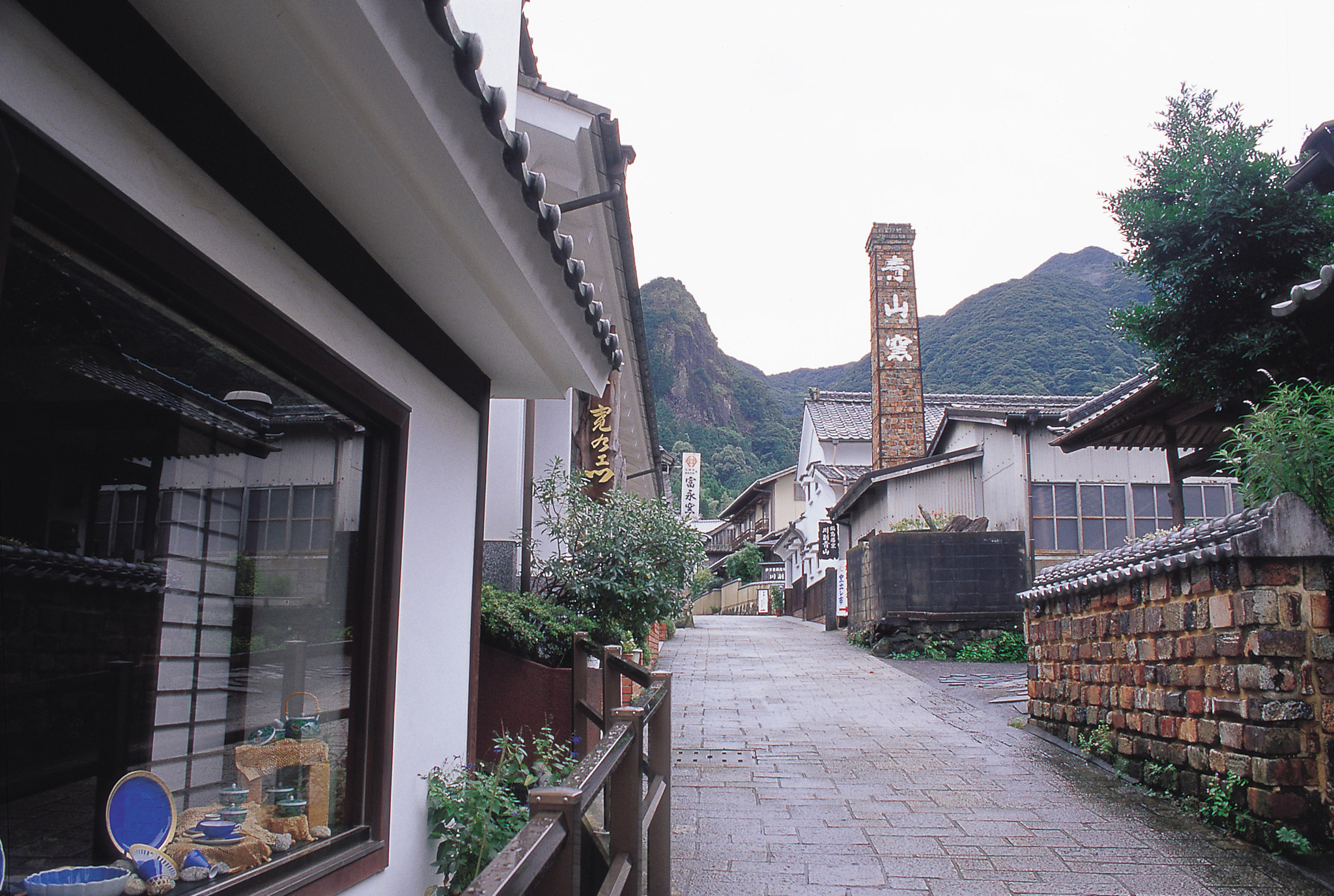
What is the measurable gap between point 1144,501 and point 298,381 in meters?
15.8

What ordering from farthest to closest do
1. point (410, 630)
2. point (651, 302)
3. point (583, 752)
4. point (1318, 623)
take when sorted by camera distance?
point (651, 302) < point (583, 752) < point (1318, 623) < point (410, 630)

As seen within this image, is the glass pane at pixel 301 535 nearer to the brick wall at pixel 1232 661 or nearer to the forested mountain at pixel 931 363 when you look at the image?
the brick wall at pixel 1232 661

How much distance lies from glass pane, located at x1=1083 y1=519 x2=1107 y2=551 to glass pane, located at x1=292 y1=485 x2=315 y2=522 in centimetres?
1518

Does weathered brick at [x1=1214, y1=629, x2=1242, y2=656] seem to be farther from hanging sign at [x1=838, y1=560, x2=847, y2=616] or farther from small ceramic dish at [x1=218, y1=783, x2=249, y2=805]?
hanging sign at [x1=838, y1=560, x2=847, y2=616]

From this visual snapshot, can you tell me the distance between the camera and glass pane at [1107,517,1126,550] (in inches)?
620

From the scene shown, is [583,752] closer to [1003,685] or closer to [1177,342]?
[1177,342]

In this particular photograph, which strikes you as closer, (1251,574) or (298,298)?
(298,298)

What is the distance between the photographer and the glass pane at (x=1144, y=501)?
15656mm

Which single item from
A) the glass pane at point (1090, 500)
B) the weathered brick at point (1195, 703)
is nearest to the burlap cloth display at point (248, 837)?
the weathered brick at point (1195, 703)

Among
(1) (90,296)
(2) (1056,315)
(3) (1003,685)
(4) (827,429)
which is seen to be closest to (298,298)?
(1) (90,296)

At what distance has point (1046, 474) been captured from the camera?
15984mm

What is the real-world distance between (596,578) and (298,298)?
4728 mm

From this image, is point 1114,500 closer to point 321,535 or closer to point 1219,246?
point 1219,246

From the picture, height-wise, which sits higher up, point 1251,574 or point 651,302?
point 651,302
